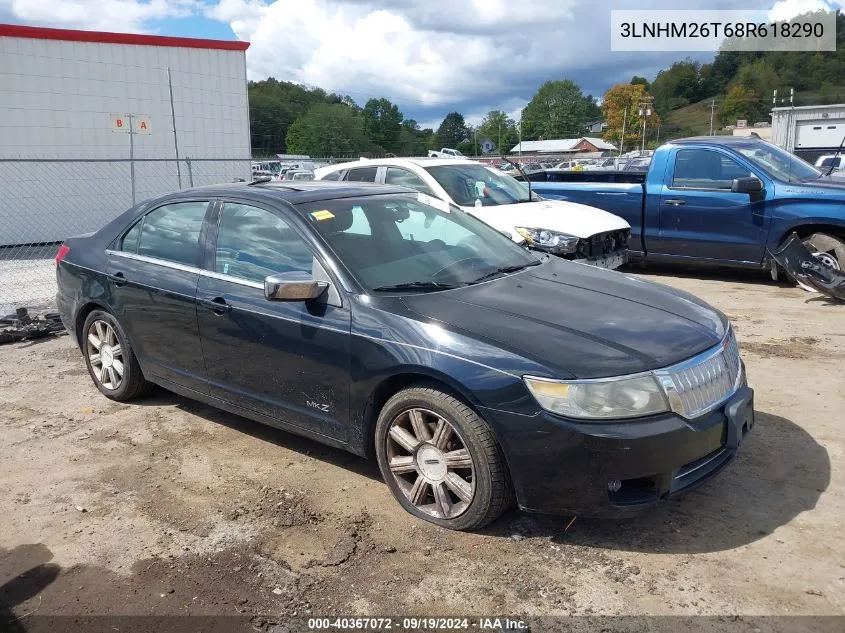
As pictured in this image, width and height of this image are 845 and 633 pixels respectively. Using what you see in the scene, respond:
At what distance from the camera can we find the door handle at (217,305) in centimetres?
414

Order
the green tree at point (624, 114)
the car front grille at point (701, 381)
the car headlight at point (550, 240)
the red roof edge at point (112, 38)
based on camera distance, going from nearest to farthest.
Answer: the car front grille at point (701, 381), the car headlight at point (550, 240), the red roof edge at point (112, 38), the green tree at point (624, 114)

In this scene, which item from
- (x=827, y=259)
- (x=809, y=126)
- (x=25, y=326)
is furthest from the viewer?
(x=809, y=126)

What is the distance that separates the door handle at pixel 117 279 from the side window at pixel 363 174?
4.45m

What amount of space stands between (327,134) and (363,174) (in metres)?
53.9

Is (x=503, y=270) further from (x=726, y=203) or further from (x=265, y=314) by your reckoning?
(x=726, y=203)

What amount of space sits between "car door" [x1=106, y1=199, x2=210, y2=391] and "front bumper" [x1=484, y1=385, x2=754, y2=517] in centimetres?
222

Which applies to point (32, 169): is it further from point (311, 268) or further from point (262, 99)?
point (262, 99)

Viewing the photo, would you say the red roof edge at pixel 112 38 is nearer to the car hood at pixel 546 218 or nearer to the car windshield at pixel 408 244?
the car hood at pixel 546 218

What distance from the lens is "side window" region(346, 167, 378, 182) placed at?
901 centimetres

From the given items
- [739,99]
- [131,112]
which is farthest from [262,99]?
[739,99]

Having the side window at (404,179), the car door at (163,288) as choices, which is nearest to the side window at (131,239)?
the car door at (163,288)

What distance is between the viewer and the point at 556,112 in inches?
4993

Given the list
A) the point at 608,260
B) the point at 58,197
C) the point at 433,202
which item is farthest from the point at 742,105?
the point at 433,202

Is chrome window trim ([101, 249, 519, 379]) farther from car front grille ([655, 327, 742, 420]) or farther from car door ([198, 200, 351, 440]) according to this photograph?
car front grille ([655, 327, 742, 420])
